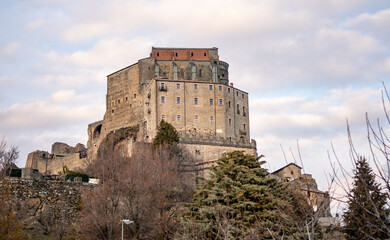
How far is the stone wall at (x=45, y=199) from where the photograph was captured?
A: 1329 inches

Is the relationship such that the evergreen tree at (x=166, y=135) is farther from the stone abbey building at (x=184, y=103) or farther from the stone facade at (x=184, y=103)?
the stone abbey building at (x=184, y=103)

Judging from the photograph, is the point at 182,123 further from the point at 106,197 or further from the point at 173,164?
the point at 106,197

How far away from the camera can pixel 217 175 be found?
111ft

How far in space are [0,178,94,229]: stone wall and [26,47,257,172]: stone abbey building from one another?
90.6 ft

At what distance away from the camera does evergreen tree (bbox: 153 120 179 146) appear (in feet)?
207

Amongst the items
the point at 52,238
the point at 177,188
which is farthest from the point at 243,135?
the point at 52,238

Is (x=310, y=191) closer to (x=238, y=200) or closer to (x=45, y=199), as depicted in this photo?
(x=238, y=200)

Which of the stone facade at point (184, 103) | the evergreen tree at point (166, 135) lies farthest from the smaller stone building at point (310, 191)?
A: the evergreen tree at point (166, 135)

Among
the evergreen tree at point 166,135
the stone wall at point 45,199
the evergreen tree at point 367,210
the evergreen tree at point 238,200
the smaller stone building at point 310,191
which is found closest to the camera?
the evergreen tree at point 367,210

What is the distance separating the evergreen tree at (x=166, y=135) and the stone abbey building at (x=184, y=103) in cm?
241

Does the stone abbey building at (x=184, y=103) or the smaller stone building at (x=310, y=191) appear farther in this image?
the stone abbey building at (x=184, y=103)

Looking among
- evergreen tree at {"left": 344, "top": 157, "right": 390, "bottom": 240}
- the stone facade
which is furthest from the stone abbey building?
evergreen tree at {"left": 344, "top": 157, "right": 390, "bottom": 240}

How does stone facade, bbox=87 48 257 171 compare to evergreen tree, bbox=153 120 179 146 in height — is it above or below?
above

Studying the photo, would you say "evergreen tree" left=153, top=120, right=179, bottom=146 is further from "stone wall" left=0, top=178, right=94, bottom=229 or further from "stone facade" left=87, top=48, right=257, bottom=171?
"stone wall" left=0, top=178, right=94, bottom=229
